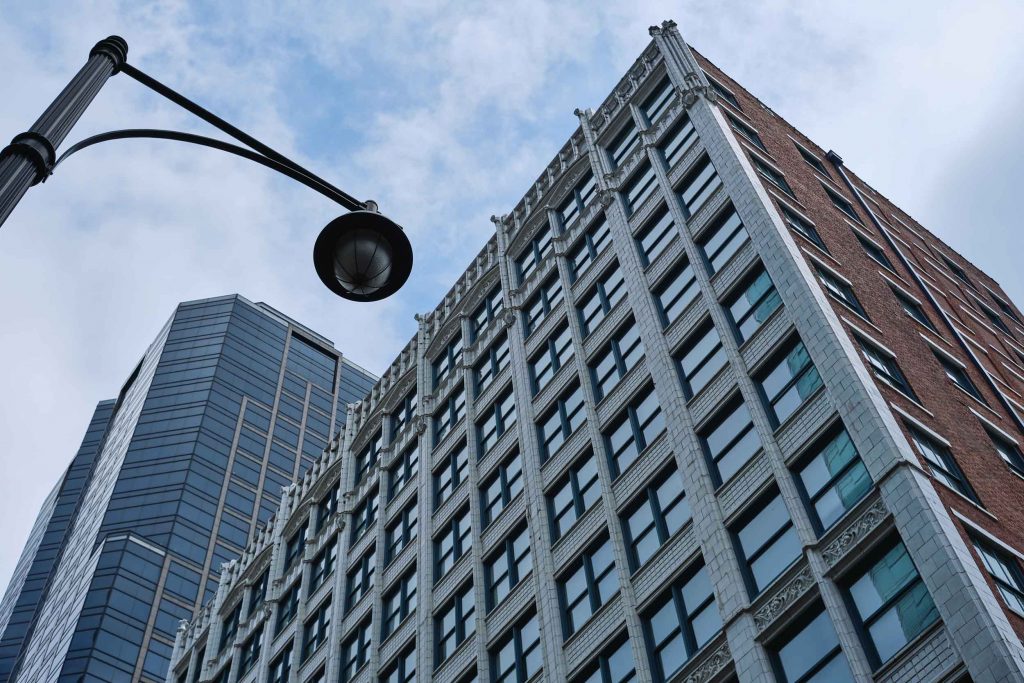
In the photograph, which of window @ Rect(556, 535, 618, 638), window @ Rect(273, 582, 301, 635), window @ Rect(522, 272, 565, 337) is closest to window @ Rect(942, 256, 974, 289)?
window @ Rect(522, 272, 565, 337)

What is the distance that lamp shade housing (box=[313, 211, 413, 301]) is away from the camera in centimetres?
1306

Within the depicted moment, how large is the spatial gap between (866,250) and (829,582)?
21.4 m

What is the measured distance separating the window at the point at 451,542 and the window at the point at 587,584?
7.63 m

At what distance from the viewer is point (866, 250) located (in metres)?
43.5

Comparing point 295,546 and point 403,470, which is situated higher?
point 295,546

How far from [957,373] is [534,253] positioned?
813 inches

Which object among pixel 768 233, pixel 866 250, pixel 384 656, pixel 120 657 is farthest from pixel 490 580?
pixel 120 657

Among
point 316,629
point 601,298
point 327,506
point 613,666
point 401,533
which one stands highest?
point 327,506

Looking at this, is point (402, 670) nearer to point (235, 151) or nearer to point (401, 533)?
point (401, 533)

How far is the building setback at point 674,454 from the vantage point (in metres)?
25.2

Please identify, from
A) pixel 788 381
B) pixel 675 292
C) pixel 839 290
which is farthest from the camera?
pixel 675 292

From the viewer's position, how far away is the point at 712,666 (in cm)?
2650

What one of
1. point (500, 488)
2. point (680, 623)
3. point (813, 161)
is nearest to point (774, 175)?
point (813, 161)

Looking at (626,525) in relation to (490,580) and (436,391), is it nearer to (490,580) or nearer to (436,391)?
(490,580)
